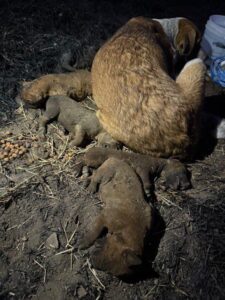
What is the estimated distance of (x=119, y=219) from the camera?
12.4 ft

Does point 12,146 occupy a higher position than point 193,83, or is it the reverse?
point 193,83

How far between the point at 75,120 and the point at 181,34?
190 centimetres

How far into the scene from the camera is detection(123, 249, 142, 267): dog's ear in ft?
11.4

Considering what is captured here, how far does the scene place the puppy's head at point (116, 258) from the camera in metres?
3.51

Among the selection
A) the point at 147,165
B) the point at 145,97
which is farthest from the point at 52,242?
the point at 145,97

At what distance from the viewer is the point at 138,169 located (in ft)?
14.5

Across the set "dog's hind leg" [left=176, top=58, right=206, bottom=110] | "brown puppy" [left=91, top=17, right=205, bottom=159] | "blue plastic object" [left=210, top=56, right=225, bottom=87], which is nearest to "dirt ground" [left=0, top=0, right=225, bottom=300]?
"brown puppy" [left=91, top=17, right=205, bottom=159]

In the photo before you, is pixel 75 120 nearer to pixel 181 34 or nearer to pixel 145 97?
pixel 145 97

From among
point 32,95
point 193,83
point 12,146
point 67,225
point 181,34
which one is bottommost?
point 67,225

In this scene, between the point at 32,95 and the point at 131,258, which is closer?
the point at 131,258

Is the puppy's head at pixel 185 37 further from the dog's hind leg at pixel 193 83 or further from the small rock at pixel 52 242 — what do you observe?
the small rock at pixel 52 242

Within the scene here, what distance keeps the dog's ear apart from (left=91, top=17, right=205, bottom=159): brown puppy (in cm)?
131

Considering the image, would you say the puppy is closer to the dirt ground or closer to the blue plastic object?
the blue plastic object

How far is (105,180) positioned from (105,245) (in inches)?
30.4
